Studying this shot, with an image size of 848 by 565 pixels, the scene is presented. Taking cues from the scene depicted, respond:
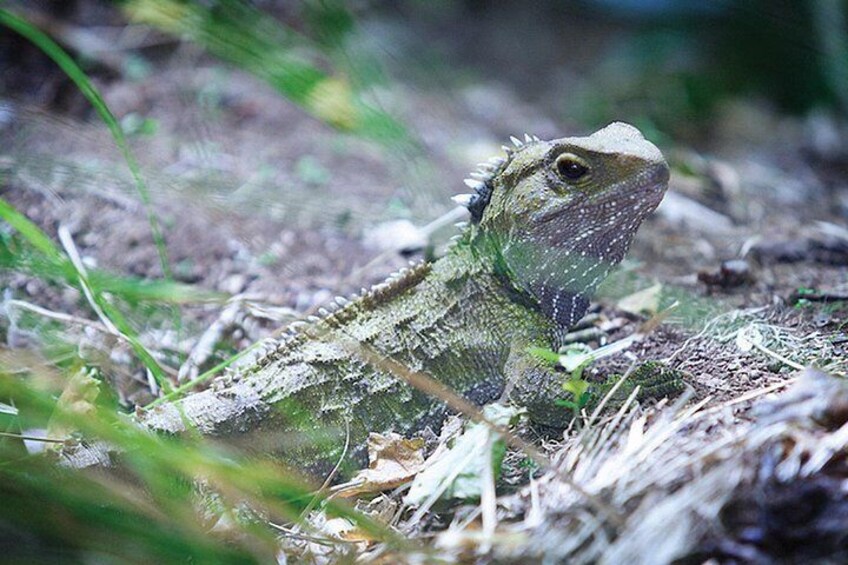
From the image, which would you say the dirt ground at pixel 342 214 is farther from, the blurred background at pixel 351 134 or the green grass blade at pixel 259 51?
the green grass blade at pixel 259 51

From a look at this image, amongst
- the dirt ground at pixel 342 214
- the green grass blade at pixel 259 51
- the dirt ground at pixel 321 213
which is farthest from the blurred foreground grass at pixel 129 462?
the dirt ground at pixel 321 213

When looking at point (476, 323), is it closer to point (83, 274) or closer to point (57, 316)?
point (83, 274)

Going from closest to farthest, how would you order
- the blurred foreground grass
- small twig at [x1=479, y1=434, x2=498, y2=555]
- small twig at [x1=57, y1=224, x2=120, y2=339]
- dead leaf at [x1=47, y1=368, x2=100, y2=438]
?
the blurred foreground grass, small twig at [x1=479, y1=434, x2=498, y2=555], dead leaf at [x1=47, y1=368, x2=100, y2=438], small twig at [x1=57, y1=224, x2=120, y2=339]

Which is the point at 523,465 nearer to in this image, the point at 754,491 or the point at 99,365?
the point at 754,491

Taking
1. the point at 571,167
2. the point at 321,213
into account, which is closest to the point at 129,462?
the point at 571,167

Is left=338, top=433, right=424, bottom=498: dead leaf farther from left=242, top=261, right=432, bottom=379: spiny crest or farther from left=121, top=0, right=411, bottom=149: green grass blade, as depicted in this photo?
left=121, top=0, right=411, bottom=149: green grass blade

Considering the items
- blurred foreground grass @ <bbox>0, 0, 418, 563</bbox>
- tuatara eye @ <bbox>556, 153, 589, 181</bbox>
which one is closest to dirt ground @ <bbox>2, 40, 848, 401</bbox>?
blurred foreground grass @ <bbox>0, 0, 418, 563</bbox>

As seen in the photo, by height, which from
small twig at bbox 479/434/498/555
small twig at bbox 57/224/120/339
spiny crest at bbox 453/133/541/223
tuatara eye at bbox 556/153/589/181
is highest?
tuatara eye at bbox 556/153/589/181

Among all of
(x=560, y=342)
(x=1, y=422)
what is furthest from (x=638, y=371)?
(x=1, y=422)
